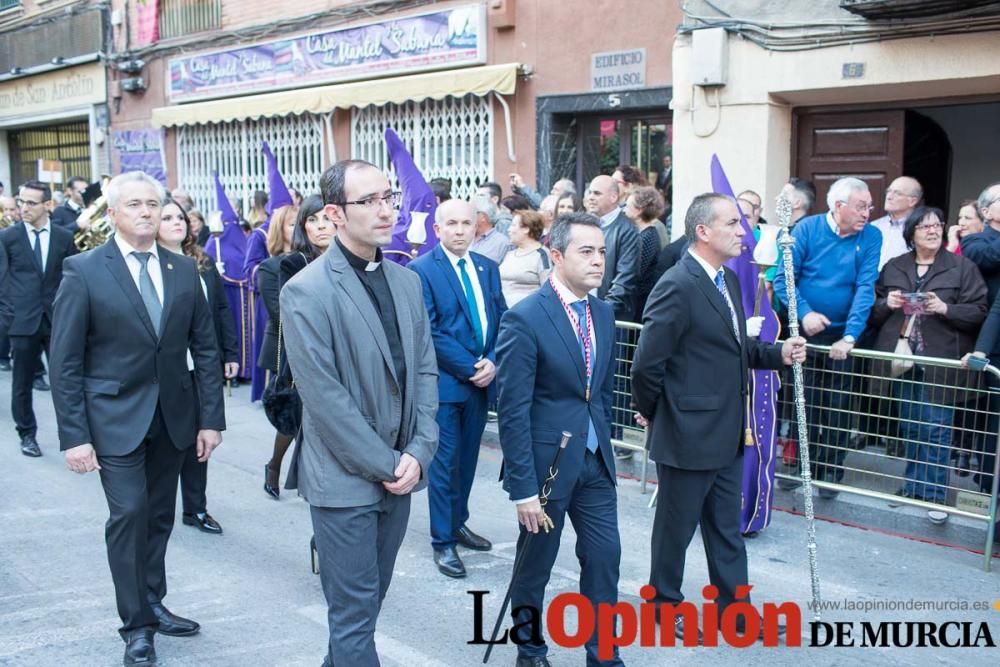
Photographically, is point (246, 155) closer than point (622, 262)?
No

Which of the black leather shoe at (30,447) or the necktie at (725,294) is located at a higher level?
the necktie at (725,294)

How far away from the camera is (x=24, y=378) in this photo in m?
8.25

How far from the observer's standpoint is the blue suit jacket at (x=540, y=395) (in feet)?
13.3

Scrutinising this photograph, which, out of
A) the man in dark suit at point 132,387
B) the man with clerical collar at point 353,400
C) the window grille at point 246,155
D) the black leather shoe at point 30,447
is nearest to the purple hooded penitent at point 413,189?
the black leather shoe at point 30,447

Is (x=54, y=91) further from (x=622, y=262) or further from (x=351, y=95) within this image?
(x=622, y=262)

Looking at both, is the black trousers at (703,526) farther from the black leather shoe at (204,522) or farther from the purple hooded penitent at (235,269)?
the purple hooded penitent at (235,269)

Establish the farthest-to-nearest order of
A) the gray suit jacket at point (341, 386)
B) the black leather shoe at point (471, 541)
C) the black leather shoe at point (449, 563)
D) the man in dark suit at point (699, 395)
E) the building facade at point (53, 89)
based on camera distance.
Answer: the building facade at point (53, 89), the black leather shoe at point (471, 541), the black leather shoe at point (449, 563), the man in dark suit at point (699, 395), the gray suit jacket at point (341, 386)

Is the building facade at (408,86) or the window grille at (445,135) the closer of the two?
the building facade at (408,86)

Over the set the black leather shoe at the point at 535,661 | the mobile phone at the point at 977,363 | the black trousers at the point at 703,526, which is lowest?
the black leather shoe at the point at 535,661

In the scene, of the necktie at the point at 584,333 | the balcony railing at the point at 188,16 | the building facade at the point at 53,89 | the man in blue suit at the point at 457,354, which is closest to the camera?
the necktie at the point at 584,333

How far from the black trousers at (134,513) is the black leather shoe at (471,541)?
6.26 feet

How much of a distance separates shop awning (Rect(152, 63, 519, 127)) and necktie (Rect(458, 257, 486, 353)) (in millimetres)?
6292

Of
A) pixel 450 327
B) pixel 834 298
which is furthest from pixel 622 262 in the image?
pixel 450 327

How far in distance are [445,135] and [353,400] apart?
9.71 metres
